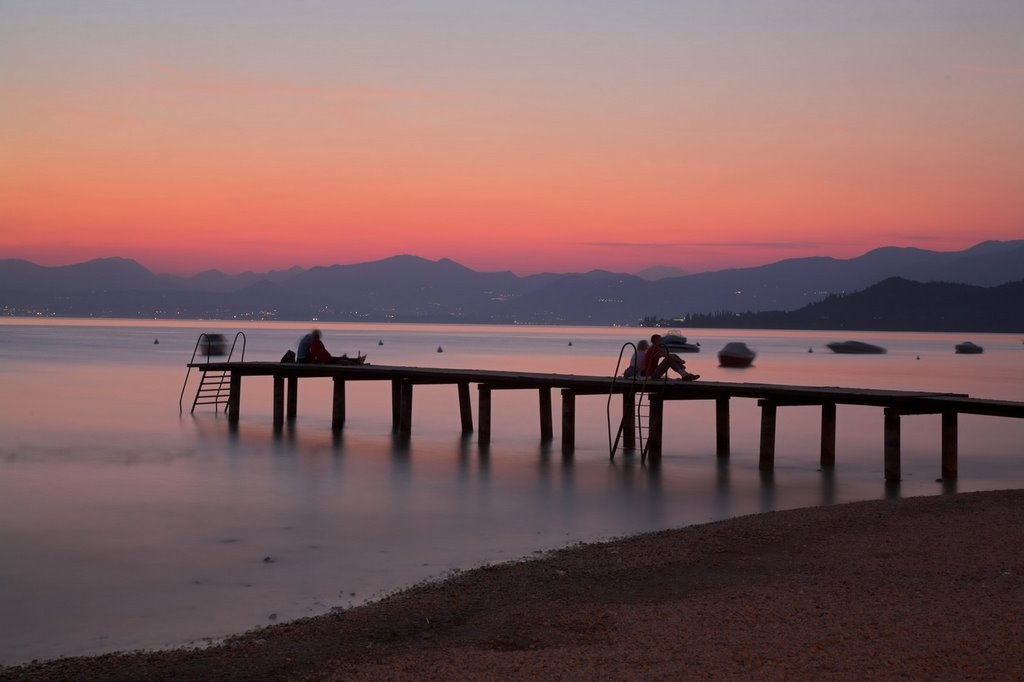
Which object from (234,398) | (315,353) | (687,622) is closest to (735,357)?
(234,398)

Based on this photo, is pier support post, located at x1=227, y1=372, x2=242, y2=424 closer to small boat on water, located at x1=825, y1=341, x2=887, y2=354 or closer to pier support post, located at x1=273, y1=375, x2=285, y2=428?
pier support post, located at x1=273, y1=375, x2=285, y2=428

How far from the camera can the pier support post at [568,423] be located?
22766 mm

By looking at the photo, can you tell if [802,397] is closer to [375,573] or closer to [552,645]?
[375,573]

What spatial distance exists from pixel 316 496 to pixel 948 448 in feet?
33.9

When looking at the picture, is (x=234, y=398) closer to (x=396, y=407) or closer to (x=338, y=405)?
(x=338, y=405)

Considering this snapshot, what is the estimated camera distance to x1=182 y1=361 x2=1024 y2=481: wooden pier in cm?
1816

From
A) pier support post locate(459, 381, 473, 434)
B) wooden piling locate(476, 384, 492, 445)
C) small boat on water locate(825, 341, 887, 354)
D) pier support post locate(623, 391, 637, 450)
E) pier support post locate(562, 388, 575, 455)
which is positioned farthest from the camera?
small boat on water locate(825, 341, 887, 354)

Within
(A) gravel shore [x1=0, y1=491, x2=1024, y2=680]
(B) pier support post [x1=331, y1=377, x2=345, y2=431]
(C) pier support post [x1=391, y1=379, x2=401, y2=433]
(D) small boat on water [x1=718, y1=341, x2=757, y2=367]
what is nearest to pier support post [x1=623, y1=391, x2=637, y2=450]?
(C) pier support post [x1=391, y1=379, x2=401, y2=433]

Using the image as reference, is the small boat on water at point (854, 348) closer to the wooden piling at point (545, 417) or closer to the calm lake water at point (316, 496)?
the calm lake water at point (316, 496)

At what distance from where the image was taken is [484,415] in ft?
80.7

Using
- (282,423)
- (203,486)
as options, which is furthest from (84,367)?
(203,486)

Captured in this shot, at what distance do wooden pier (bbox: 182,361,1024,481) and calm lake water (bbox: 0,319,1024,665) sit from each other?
0.60m

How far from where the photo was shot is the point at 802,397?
19656 mm

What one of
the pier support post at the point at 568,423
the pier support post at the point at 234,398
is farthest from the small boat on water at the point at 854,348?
the pier support post at the point at 568,423
